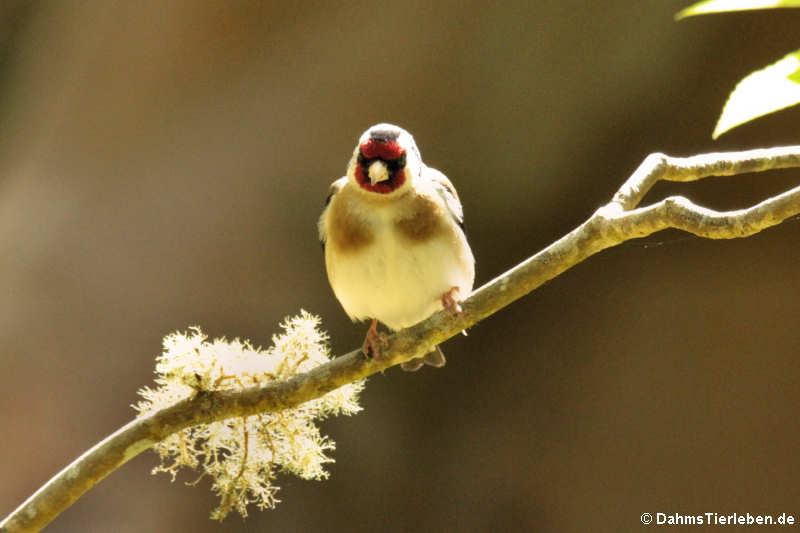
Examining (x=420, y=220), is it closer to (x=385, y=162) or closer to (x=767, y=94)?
(x=385, y=162)

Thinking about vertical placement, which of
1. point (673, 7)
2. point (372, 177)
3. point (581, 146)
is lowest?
point (372, 177)

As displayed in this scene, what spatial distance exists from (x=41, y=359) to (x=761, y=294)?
3671 millimetres

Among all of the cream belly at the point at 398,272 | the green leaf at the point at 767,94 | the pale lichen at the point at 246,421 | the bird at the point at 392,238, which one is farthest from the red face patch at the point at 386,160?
the green leaf at the point at 767,94

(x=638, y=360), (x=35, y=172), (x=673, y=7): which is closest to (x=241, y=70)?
(x=35, y=172)

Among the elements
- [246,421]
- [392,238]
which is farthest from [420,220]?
[246,421]

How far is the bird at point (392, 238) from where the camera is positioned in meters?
2.40

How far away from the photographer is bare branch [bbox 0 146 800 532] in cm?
184

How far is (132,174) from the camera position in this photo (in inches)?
180

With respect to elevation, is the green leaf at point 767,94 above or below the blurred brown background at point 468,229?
below

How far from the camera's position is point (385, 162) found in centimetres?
242

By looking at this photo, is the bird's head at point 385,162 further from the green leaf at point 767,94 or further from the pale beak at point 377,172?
the green leaf at point 767,94

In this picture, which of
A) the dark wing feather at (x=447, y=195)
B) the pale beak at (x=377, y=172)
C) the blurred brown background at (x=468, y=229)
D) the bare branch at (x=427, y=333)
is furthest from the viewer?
the blurred brown background at (x=468, y=229)

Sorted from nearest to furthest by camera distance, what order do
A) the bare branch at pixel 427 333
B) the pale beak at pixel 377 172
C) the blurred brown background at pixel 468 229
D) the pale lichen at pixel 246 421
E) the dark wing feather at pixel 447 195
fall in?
the bare branch at pixel 427 333 → the pale lichen at pixel 246 421 → the pale beak at pixel 377 172 → the dark wing feather at pixel 447 195 → the blurred brown background at pixel 468 229

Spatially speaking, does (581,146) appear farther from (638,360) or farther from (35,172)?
(35,172)
